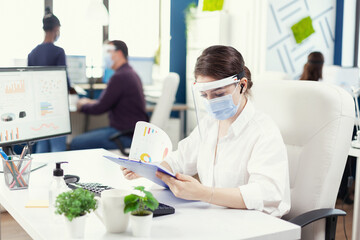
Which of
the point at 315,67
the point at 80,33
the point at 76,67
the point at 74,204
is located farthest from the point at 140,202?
the point at 80,33

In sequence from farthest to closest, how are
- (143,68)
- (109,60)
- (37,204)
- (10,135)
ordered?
1. (143,68)
2. (109,60)
3. (10,135)
4. (37,204)

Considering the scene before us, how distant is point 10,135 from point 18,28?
3.28m

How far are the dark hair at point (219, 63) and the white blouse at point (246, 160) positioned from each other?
15cm

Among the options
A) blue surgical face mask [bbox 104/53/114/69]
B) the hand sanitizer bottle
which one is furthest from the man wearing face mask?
the hand sanitizer bottle

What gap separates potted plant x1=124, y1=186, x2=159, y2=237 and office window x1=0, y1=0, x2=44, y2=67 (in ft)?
13.1

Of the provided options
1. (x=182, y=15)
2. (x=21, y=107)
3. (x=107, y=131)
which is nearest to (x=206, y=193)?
(x=21, y=107)

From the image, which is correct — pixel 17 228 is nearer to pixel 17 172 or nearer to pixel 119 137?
pixel 17 172

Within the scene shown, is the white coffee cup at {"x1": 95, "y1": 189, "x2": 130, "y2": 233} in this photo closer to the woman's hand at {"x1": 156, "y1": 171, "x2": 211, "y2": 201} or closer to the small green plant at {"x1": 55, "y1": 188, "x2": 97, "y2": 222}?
the small green plant at {"x1": 55, "y1": 188, "x2": 97, "y2": 222}

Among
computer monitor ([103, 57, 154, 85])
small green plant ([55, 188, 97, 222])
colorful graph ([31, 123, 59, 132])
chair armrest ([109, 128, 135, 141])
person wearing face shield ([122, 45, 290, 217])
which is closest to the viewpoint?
small green plant ([55, 188, 97, 222])

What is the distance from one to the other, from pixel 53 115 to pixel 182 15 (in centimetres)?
391

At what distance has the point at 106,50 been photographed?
3.80 metres

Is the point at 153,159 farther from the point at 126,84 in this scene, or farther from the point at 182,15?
the point at 182,15

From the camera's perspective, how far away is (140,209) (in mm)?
1101

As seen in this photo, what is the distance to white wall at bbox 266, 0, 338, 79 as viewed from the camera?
16.7 ft
